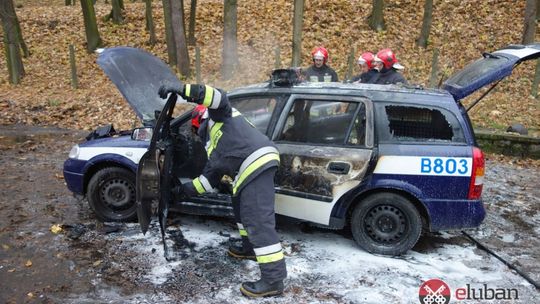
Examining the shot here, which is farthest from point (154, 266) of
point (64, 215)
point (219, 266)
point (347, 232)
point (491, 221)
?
point (491, 221)

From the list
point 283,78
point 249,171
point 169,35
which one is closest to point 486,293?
point 249,171

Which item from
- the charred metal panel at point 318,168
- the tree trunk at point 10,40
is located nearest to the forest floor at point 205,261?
the charred metal panel at point 318,168

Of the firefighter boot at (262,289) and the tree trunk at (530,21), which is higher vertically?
the tree trunk at (530,21)

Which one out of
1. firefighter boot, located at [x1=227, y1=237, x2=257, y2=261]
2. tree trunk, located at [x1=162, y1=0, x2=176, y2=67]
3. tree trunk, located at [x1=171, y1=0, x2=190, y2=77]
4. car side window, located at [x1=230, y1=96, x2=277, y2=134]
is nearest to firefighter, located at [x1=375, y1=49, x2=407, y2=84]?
car side window, located at [x1=230, y1=96, x2=277, y2=134]

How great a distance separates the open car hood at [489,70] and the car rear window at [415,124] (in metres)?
0.44

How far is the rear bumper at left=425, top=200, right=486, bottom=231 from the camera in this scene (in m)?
4.73

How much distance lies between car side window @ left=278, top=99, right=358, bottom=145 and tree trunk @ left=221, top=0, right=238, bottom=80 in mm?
8623

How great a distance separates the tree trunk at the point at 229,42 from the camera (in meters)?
13.3

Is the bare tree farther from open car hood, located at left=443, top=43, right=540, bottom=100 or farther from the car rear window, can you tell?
the car rear window

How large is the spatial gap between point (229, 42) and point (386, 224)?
376 inches

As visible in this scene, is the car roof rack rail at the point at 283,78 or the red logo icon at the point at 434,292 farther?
the car roof rack rail at the point at 283,78

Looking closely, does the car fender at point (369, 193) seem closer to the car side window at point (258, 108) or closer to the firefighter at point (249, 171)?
the firefighter at point (249, 171)

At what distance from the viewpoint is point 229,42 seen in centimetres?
1339

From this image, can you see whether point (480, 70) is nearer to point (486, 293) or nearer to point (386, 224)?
point (386, 224)
